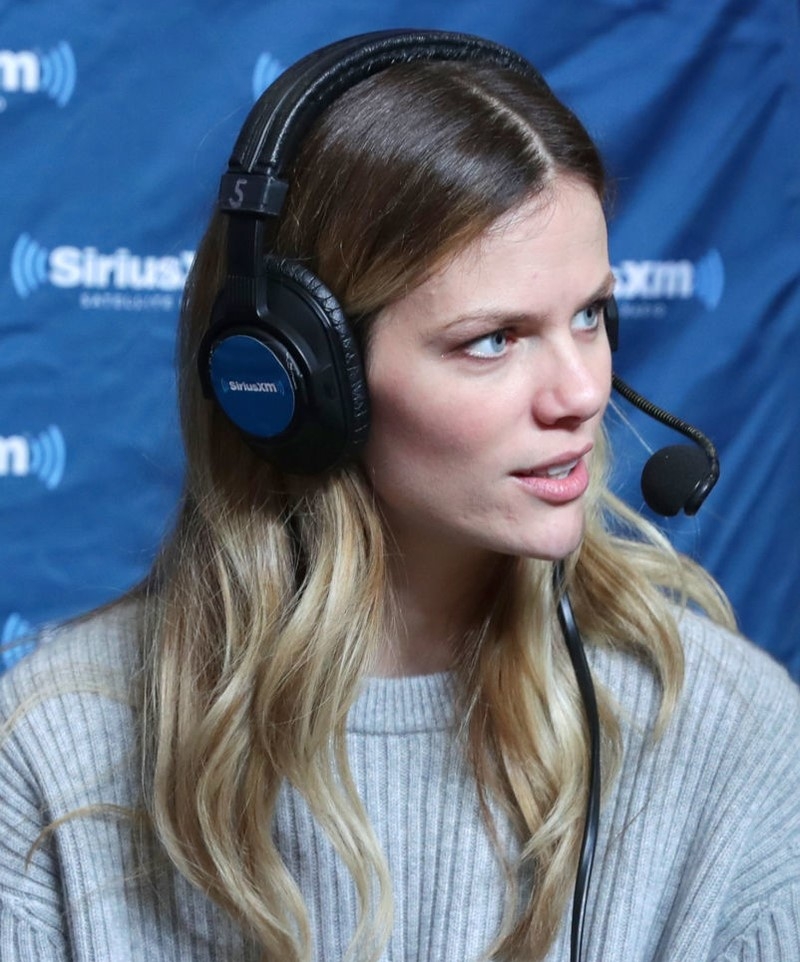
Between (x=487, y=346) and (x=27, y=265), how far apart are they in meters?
0.76

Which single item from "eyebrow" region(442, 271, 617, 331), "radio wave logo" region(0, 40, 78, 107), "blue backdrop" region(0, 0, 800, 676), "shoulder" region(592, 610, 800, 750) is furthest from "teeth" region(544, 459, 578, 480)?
"radio wave logo" region(0, 40, 78, 107)

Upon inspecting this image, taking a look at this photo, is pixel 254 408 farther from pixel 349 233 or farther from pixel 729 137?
pixel 729 137

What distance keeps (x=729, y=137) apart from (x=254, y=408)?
3.23ft

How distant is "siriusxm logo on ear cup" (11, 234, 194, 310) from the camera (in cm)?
149

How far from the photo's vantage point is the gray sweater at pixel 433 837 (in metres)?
1.07

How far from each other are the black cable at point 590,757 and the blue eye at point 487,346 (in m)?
0.23

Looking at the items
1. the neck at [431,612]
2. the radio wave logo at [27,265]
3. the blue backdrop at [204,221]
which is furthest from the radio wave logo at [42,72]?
the neck at [431,612]

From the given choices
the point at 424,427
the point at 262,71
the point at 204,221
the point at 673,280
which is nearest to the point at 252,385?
the point at 424,427

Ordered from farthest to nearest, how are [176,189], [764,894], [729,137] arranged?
[729,137] < [176,189] < [764,894]

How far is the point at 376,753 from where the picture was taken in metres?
1.09

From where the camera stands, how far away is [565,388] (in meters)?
0.92

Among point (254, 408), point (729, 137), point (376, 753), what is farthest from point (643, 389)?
point (254, 408)

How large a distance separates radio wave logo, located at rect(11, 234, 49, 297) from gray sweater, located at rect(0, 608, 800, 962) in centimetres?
56

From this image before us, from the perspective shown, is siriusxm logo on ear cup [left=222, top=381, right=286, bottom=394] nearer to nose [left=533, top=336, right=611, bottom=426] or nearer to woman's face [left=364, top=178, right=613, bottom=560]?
woman's face [left=364, top=178, right=613, bottom=560]
